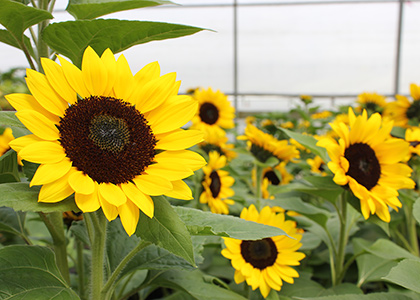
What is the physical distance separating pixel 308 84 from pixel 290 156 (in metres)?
4.49

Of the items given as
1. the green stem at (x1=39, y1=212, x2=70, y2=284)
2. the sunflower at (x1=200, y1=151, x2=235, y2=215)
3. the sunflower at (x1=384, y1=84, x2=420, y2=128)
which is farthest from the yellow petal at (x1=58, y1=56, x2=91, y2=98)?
the sunflower at (x1=384, y1=84, x2=420, y2=128)

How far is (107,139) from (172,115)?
0.25 ft

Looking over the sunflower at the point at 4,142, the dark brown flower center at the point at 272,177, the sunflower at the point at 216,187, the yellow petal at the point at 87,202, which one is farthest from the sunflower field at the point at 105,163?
the dark brown flower center at the point at 272,177

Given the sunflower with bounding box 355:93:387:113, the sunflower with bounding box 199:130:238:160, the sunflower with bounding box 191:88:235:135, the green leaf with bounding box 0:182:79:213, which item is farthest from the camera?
the sunflower with bounding box 355:93:387:113

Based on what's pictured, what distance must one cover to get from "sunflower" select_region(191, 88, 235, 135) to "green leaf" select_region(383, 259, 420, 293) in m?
1.03

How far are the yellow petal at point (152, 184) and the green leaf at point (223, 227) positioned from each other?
0.06 m

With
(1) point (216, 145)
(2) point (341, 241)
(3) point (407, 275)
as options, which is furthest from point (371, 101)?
(3) point (407, 275)

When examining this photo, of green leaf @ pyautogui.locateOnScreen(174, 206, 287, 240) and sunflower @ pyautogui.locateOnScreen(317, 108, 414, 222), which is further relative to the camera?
sunflower @ pyautogui.locateOnScreen(317, 108, 414, 222)

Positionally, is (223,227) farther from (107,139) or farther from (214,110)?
(214,110)

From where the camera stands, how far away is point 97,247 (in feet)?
1.55

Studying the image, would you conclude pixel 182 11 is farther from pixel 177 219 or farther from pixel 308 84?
pixel 177 219

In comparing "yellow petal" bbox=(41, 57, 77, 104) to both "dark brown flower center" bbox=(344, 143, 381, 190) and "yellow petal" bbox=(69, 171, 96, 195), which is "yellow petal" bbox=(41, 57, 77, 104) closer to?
"yellow petal" bbox=(69, 171, 96, 195)

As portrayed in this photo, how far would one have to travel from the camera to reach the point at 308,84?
5.43 meters

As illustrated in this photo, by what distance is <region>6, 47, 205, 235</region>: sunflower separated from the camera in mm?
362
